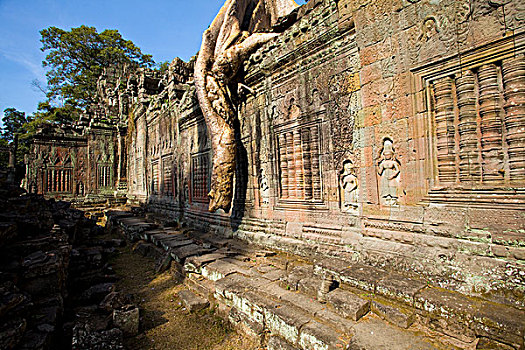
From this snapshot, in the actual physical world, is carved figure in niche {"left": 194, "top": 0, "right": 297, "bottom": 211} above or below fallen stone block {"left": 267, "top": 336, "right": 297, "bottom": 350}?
above

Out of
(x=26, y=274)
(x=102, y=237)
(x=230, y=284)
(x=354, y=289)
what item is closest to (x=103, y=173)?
(x=102, y=237)

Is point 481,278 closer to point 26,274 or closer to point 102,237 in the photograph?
point 26,274

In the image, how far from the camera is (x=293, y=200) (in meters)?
5.20

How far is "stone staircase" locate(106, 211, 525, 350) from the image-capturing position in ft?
7.41

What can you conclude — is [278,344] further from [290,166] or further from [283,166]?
[283,166]

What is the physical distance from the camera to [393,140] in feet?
11.5

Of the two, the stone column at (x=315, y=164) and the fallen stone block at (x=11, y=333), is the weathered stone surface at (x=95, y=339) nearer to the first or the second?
the fallen stone block at (x=11, y=333)

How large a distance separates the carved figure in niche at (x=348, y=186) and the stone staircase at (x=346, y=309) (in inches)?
35.2

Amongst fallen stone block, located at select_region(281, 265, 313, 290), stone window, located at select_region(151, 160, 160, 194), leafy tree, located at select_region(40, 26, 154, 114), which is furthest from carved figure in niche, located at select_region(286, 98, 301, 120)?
leafy tree, located at select_region(40, 26, 154, 114)

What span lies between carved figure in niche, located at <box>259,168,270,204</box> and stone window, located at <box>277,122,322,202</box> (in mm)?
405

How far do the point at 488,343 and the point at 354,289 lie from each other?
50.8 inches

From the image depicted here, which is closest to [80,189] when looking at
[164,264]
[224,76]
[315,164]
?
[164,264]

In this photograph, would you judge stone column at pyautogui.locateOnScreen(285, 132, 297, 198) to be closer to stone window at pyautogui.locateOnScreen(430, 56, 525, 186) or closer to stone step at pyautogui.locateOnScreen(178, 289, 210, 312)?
stone step at pyautogui.locateOnScreen(178, 289, 210, 312)

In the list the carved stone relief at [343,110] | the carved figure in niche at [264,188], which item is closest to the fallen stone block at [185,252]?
the carved figure in niche at [264,188]
